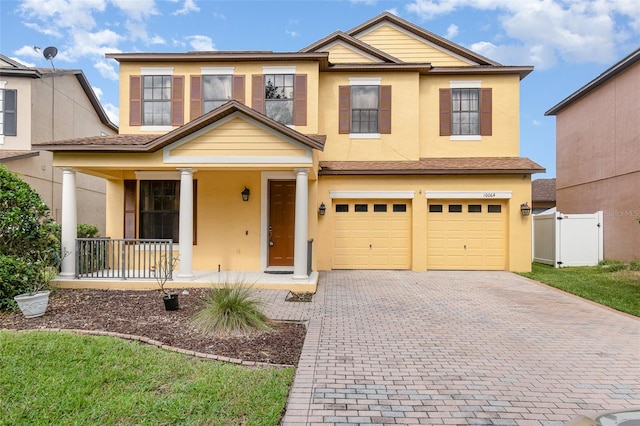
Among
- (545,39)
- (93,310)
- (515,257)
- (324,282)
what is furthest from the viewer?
(545,39)

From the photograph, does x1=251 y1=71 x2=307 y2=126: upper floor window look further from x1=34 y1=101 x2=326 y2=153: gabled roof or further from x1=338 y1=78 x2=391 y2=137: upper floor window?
x1=34 y1=101 x2=326 y2=153: gabled roof

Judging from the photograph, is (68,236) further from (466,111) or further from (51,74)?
(466,111)

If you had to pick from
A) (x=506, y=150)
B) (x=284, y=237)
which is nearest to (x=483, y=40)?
(x=506, y=150)

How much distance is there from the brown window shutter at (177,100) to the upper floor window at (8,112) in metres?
7.64

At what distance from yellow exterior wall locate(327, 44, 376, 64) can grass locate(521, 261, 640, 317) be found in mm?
9258

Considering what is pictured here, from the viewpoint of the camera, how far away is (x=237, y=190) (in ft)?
36.5

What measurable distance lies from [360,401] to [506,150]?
11.7 metres

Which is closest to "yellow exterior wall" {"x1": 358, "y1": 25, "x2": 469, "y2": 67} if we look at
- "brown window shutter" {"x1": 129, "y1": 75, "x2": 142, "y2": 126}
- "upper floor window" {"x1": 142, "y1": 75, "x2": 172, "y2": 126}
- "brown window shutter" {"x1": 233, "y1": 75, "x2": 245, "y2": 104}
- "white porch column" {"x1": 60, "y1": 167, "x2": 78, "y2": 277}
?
"brown window shutter" {"x1": 233, "y1": 75, "x2": 245, "y2": 104}

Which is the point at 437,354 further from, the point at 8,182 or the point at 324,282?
the point at 8,182

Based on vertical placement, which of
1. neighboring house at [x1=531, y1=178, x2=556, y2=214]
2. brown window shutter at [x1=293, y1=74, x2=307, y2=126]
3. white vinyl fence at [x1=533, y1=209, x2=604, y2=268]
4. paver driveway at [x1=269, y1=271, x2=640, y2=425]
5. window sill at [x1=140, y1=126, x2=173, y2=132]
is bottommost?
paver driveway at [x1=269, y1=271, x2=640, y2=425]

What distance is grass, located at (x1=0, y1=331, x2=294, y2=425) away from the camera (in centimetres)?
338

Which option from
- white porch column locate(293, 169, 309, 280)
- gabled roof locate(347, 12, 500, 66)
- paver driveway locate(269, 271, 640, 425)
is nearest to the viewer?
paver driveway locate(269, 271, 640, 425)

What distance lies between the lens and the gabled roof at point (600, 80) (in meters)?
13.9

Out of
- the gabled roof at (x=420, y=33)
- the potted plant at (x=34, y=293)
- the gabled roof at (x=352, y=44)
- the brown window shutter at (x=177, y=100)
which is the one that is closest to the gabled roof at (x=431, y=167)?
the gabled roof at (x=352, y=44)
